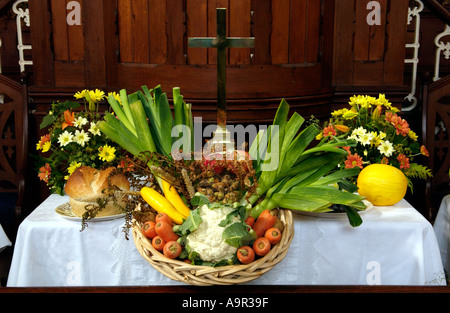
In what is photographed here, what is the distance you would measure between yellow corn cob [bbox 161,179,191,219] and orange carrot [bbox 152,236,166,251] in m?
0.14

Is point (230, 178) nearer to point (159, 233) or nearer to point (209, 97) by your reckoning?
point (159, 233)

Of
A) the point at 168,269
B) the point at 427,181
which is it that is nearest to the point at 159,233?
the point at 168,269

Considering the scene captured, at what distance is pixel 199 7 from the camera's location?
3.00m

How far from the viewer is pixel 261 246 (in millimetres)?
1324

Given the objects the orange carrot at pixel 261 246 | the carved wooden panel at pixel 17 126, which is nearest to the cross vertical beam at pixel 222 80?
the orange carrot at pixel 261 246

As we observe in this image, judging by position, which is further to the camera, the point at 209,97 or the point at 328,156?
the point at 209,97

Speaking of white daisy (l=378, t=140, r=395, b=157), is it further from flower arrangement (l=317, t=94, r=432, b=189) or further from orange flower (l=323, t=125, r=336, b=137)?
orange flower (l=323, t=125, r=336, b=137)

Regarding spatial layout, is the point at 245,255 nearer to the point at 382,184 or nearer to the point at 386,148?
the point at 382,184

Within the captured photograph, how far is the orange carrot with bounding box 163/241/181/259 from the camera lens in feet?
4.28

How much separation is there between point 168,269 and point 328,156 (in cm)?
62

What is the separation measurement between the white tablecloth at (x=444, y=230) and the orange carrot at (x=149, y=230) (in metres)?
1.64

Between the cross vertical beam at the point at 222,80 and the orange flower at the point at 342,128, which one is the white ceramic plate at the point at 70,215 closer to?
the cross vertical beam at the point at 222,80

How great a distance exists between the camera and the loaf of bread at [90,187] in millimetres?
1674

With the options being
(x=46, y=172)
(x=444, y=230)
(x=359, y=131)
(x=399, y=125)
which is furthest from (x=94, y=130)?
(x=444, y=230)
